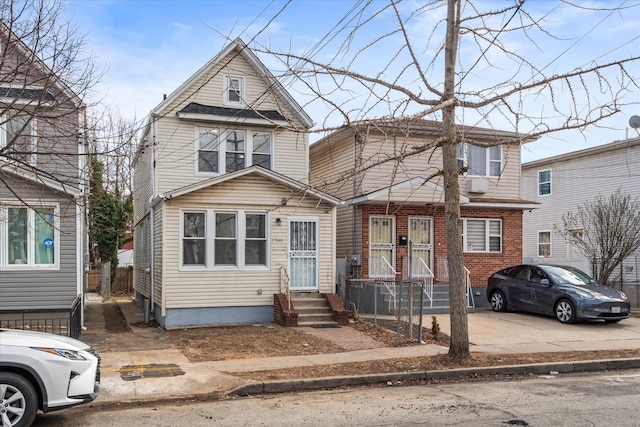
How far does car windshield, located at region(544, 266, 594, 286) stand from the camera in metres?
16.0

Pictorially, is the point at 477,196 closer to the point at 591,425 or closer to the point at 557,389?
the point at 557,389

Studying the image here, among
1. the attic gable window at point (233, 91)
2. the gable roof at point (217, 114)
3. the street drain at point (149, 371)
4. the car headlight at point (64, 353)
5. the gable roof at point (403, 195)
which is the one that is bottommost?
the street drain at point (149, 371)

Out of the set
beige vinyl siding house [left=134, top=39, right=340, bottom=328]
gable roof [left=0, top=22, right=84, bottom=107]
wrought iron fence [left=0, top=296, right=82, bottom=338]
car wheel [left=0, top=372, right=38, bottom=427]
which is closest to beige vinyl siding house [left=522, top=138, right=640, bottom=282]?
A: beige vinyl siding house [left=134, top=39, right=340, bottom=328]

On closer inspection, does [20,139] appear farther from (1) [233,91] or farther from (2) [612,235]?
(2) [612,235]

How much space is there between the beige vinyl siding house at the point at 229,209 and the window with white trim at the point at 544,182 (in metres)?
15.0

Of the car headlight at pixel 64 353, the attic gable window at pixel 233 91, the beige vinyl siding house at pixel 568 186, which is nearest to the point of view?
the car headlight at pixel 64 353

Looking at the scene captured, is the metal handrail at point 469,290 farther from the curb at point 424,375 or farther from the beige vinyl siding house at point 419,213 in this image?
the curb at point 424,375

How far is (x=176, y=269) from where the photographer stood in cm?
1557

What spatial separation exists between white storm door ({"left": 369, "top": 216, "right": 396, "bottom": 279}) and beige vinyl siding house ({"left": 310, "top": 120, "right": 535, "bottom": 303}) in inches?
1.3

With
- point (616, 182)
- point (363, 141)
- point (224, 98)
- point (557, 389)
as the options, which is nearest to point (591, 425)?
point (557, 389)

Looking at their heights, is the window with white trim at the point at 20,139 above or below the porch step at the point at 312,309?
above

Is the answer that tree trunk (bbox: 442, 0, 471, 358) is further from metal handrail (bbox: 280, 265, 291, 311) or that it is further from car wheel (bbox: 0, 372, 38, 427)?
car wheel (bbox: 0, 372, 38, 427)

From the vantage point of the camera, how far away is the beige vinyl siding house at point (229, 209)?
51.4 ft

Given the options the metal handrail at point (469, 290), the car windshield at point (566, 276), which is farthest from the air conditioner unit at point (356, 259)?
the car windshield at point (566, 276)
